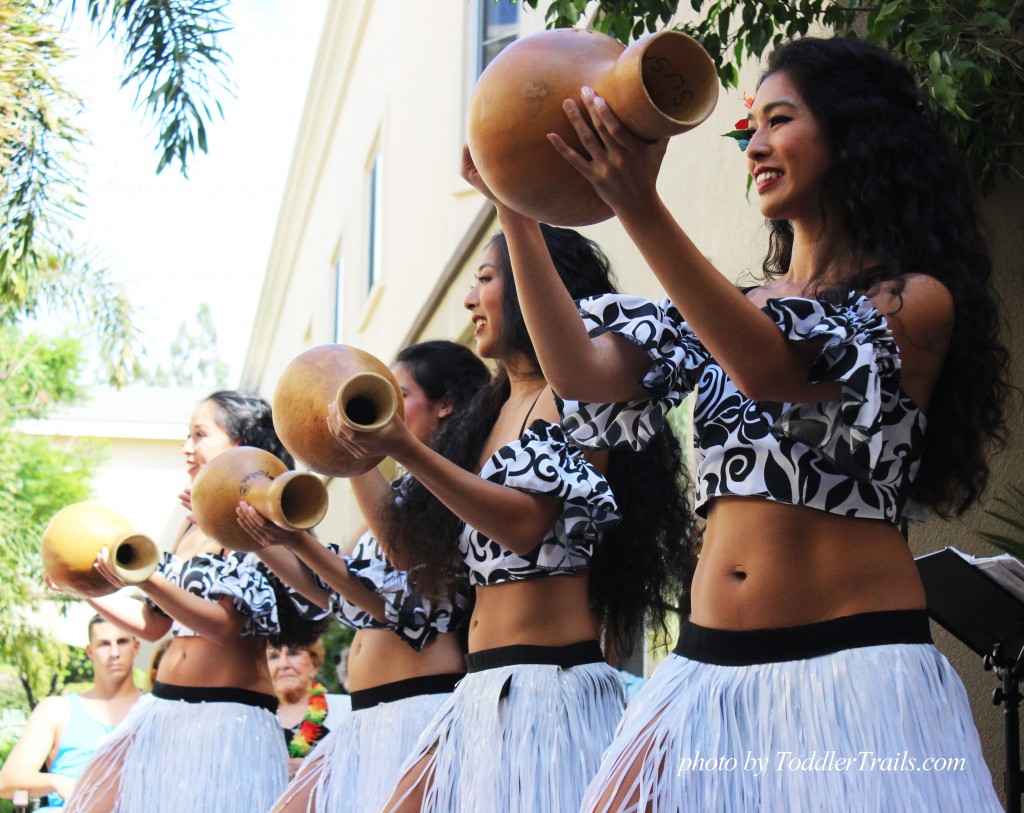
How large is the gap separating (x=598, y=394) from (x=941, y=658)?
656mm

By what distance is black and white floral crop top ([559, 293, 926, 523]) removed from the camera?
1803mm

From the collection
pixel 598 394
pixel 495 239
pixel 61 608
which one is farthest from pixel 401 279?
pixel 598 394

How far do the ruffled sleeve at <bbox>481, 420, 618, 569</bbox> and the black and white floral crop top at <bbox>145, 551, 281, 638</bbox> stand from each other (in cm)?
158

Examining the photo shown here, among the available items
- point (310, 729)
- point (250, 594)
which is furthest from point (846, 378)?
point (310, 729)

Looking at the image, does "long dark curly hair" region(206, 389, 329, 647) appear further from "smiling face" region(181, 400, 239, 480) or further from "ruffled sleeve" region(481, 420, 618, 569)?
"ruffled sleeve" region(481, 420, 618, 569)

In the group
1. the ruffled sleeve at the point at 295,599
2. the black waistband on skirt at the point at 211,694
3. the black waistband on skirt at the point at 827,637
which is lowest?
the black waistband on skirt at the point at 211,694

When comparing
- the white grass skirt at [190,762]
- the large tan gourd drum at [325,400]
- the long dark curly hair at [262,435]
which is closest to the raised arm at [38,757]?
the white grass skirt at [190,762]

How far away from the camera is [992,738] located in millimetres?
3252

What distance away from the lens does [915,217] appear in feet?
6.66

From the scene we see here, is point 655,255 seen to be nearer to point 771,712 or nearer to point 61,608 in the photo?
point 771,712

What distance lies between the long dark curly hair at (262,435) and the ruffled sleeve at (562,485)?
1.77 meters

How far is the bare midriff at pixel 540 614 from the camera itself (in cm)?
271

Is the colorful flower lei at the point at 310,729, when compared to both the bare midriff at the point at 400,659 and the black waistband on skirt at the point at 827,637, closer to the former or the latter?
the bare midriff at the point at 400,659

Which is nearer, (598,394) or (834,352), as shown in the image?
(834,352)
